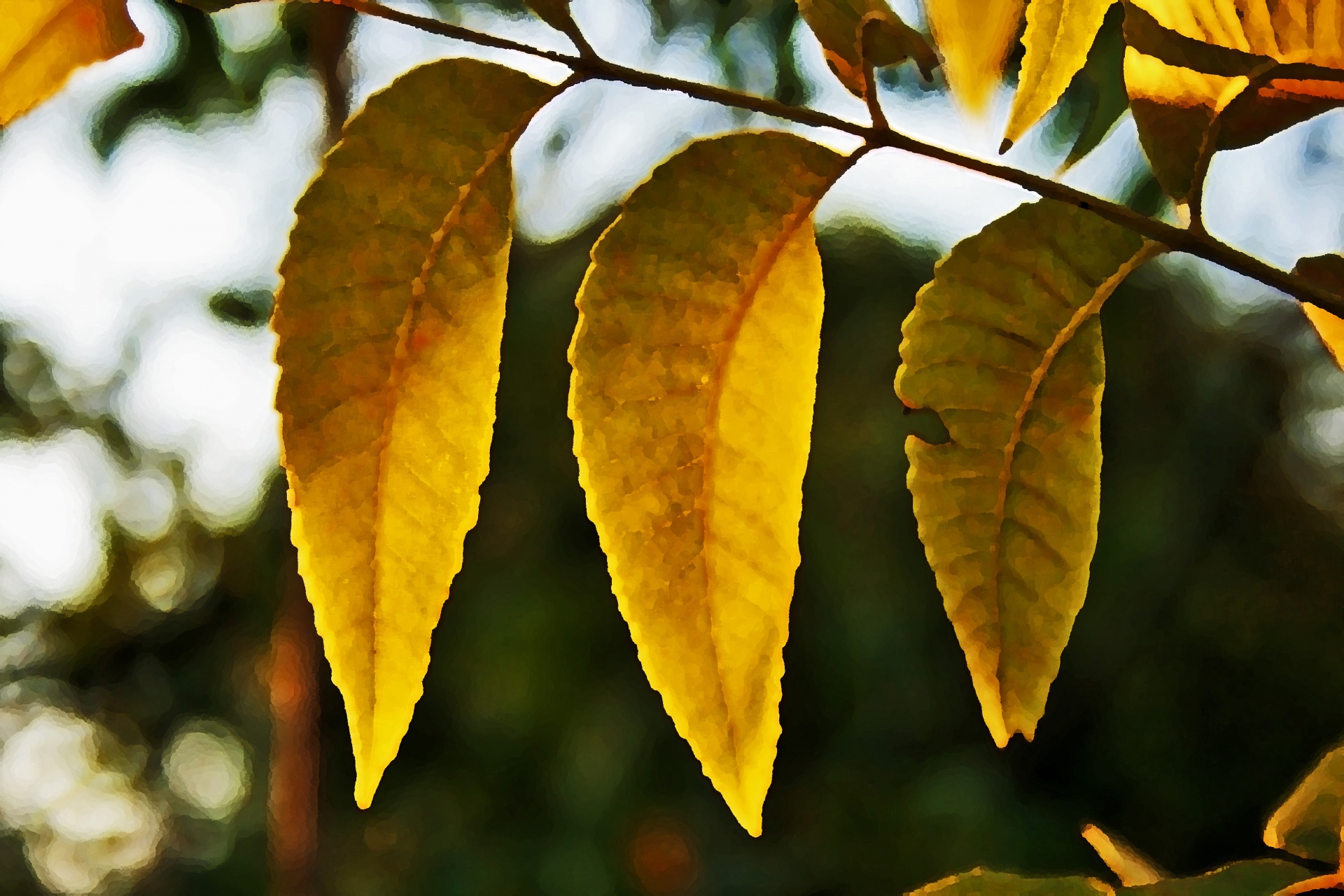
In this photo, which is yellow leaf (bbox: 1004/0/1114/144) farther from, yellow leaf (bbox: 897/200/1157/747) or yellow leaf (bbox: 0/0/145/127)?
yellow leaf (bbox: 0/0/145/127)

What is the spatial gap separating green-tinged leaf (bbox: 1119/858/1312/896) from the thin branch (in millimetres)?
90

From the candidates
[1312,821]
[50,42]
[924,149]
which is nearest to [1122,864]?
[1312,821]

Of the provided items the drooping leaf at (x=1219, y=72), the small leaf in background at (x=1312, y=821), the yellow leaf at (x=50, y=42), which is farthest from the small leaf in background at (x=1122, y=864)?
the yellow leaf at (x=50, y=42)

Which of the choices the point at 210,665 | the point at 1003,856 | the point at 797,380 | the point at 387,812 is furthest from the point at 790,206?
the point at 210,665

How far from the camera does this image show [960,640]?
209 millimetres

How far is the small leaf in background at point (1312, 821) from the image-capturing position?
6.5 inches

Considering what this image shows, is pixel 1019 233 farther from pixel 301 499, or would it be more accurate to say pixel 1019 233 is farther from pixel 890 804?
pixel 890 804

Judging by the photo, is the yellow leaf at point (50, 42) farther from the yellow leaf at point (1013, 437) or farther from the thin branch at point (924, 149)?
the yellow leaf at point (1013, 437)

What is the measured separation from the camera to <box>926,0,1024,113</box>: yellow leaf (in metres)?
0.20

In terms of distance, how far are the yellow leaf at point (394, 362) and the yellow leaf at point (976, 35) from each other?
3.7 inches

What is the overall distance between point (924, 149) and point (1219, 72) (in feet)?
0.15

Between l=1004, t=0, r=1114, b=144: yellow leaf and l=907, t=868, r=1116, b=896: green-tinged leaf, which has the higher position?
l=1004, t=0, r=1114, b=144: yellow leaf

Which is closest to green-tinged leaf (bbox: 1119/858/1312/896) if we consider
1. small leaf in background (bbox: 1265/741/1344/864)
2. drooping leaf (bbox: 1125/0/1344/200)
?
small leaf in background (bbox: 1265/741/1344/864)

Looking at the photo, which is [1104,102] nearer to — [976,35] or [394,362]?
[976,35]
